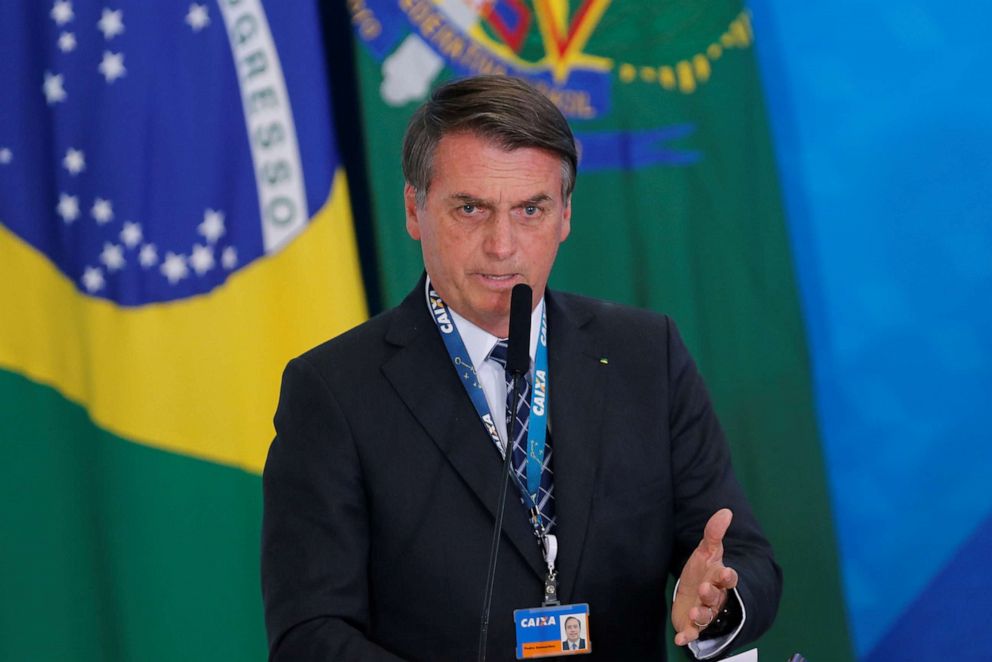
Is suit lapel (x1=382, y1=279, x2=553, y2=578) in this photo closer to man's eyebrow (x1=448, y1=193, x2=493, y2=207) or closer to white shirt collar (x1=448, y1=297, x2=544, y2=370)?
white shirt collar (x1=448, y1=297, x2=544, y2=370)

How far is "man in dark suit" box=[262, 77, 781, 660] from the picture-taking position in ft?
6.09

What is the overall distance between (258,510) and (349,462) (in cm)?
154

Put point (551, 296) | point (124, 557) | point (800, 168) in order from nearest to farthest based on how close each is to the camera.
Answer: point (551, 296) < point (124, 557) < point (800, 168)

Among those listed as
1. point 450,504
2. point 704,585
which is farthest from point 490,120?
point 704,585

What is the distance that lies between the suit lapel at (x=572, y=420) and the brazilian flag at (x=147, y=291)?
1341 millimetres

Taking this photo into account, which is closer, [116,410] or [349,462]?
[349,462]

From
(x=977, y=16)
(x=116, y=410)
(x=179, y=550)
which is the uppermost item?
(x=977, y=16)

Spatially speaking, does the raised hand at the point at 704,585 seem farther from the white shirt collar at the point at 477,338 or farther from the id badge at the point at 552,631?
the white shirt collar at the point at 477,338

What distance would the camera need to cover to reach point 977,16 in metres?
3.53

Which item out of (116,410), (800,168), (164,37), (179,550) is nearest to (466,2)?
(164,37)

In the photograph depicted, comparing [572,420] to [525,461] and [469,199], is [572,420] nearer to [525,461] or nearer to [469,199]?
[525,461]

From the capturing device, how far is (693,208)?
11.5 feet

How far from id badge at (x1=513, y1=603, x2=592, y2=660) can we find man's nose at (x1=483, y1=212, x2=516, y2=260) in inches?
22.8

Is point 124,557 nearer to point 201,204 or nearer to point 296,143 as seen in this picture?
point 201,204
